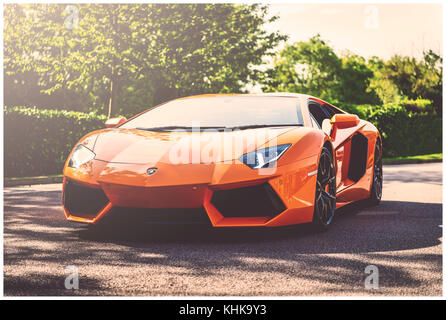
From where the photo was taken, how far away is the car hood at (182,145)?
4875 mm

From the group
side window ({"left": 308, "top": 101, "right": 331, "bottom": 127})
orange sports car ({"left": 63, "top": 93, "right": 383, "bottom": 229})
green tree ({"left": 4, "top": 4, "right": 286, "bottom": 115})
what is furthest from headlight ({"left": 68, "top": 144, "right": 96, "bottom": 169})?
green tree ({"left": 4, "top": 4, "right": 286, "bottom": 115})

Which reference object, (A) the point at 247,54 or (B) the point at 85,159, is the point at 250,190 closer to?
(B) the point at 85,159

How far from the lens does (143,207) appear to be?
4.79 m

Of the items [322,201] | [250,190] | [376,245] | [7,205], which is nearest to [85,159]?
[250,190]

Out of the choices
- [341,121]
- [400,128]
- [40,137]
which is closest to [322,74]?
[400,128]

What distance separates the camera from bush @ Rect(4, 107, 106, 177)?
13641mm

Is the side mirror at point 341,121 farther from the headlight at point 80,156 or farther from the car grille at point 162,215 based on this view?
the headlight at point 80,156

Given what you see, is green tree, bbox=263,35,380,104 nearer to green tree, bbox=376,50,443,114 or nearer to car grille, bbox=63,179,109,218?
green tree, bbox=376,50,443,114

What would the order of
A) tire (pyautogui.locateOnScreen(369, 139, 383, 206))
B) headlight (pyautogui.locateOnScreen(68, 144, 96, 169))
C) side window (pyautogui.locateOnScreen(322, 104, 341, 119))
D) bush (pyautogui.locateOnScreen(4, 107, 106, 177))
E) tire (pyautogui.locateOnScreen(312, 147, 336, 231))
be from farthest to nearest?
bush (pyautogui.locateOnScreen(4, 107, 106, 177)), tire (pyautogui.locateOnScreen(369, 139, 383, 206)), side window (pyautogui.locateOnScreen(322, 104, 341, 119)), tire (pyautogui.locateOnScreen(312, 147, 336, 231)), headlight (pyautogui.locateOnScreen(68, 144, 96, 169))

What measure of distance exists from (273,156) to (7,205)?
4391 millimetres

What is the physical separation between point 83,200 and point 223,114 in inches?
62.0

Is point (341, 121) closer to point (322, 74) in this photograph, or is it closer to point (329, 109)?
point (329, 109)

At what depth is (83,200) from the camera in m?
5.11

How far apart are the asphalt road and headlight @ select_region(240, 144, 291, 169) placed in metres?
0.67
